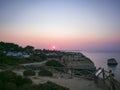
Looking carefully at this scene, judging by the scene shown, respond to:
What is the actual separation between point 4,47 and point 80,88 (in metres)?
79.7

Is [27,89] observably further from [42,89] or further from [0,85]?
[0,85]

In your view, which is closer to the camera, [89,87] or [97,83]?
[89,87]

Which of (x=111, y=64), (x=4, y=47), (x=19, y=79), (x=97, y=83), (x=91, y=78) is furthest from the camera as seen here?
(x=111, y=64)

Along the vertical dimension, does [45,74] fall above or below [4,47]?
below

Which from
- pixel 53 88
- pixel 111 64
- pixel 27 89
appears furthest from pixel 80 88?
pixel 111 64

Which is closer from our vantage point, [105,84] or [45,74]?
[105,84]

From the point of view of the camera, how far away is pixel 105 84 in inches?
513

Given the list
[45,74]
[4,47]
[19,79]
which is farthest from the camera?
[4,47]

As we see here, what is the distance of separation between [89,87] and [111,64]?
8519 cm

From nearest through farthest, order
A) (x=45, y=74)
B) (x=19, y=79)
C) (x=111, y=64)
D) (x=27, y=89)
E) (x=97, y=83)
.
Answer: (x=27, y=89) < (x=19, y=79) < (x=97, y=83) < (x=45, y=74) < (x=111, y=64)

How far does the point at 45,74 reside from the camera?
63.2 feet

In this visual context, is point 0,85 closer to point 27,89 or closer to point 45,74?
point 27,89

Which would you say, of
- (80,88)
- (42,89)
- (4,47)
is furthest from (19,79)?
(4,47)

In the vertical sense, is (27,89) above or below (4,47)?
below
